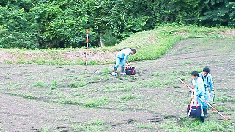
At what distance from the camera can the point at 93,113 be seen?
14391 millimetres

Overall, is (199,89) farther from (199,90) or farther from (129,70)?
(129,70)

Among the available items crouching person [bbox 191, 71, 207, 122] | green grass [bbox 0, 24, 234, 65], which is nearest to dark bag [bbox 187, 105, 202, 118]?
crouching person [bbox 191, 71, 207, 122]

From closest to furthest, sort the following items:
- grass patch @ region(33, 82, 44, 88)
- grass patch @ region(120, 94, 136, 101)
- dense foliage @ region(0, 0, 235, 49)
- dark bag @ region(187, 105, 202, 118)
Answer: dark bag @ region(187, 105, 202, 118) → grass patch @ region(120, 94, 136, 101) → grass patch @ region(33, 82, 44, 88) → dense foliage @ region(0, 0, 235, 49)

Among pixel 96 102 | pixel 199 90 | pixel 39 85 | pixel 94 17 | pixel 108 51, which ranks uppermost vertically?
pixel 94 17

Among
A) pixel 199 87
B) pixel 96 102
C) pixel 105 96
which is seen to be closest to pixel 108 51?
pixel 105 96

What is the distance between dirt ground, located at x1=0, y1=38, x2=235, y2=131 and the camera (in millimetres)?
13305

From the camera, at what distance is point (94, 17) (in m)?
34.3

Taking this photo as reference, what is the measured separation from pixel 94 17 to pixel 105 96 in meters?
18.5

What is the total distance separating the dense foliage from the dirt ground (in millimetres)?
8768

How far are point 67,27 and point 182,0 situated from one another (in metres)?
9.10

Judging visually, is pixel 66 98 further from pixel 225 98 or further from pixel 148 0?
pixel 148 0

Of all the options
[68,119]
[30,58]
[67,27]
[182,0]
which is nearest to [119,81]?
[68,119]

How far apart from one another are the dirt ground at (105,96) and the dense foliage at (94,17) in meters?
8.77

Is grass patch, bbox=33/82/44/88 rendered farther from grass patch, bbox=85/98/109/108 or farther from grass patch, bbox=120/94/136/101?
grass patch, bbox=120/94/136/101
